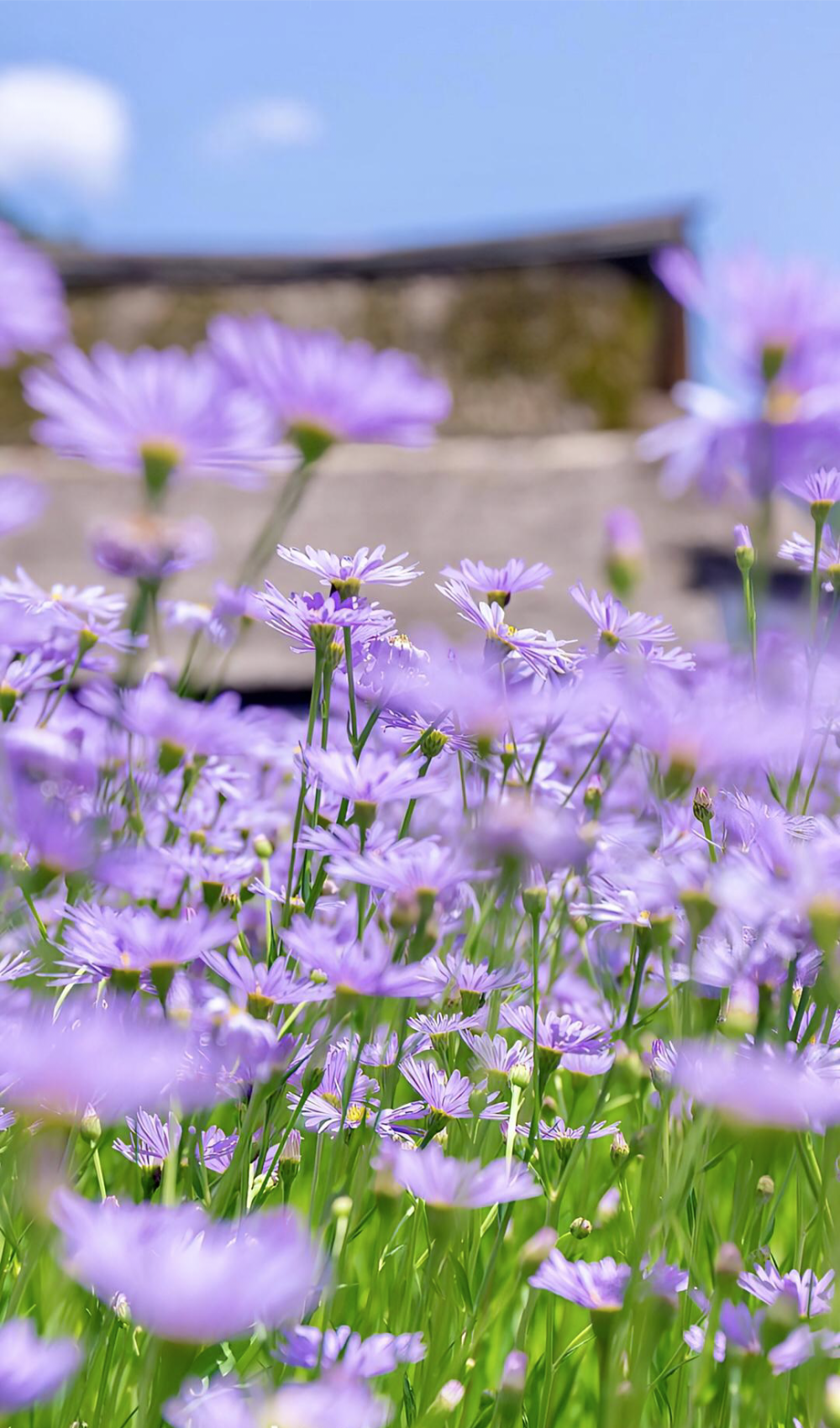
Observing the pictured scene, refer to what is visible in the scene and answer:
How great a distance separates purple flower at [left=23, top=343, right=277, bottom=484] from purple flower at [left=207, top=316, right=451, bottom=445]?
0.7 inches

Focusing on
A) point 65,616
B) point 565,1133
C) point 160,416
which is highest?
point 160,416

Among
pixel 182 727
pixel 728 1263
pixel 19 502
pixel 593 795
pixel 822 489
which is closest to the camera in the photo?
pixel 19 502

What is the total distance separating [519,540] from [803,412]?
7332mm

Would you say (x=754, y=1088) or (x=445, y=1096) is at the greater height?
(x=754, y=1088)

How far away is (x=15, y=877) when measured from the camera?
1.10 metres

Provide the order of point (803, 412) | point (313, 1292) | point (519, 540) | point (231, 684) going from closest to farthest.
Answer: point (803, 412)
point (313, 1292)
point (231, 684)
point (519, 540)

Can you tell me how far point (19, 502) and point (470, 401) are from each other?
9040 millimetres

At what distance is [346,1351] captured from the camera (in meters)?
0.83

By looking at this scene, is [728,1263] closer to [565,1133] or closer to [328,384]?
[565,1133]

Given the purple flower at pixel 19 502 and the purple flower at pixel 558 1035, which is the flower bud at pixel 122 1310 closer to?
the purple flower at pixel 558 1035

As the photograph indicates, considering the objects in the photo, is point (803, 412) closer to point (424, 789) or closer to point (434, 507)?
point (424, 789)

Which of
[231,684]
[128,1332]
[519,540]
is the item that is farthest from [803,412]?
[519,540]

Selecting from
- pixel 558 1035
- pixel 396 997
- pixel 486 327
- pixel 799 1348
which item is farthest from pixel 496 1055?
pixel 486 327

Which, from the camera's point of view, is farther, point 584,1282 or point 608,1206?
point 608,1206
